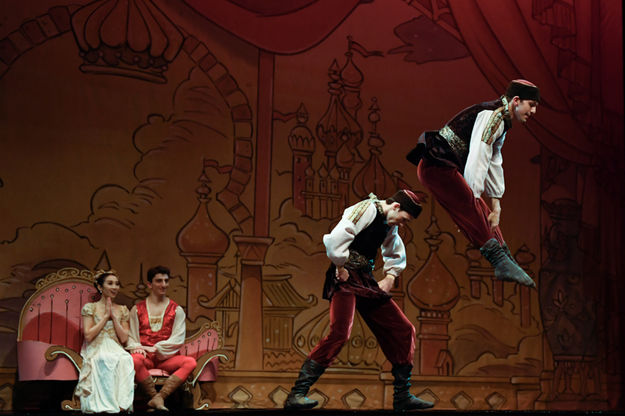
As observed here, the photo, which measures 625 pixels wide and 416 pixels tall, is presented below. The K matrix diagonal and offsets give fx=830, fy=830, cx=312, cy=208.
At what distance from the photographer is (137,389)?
5.95 m

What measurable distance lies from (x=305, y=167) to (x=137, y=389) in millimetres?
Result: 2371

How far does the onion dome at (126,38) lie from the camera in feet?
21.6

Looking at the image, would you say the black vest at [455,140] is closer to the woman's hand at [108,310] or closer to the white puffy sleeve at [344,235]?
the white puffy sleeve at [344,235]

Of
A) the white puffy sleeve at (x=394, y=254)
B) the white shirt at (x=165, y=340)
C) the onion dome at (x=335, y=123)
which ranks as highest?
the onion dome at (x=335, y=123)

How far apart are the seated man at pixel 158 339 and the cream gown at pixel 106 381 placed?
6.4 inches

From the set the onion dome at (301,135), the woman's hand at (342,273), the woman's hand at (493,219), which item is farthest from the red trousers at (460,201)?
the onion dome at (301,135)

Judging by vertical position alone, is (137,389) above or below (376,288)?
below

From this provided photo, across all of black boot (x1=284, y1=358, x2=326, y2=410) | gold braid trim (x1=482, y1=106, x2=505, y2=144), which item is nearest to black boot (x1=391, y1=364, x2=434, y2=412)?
black boot (x1=284, y1=358, x2=326, y2=410)

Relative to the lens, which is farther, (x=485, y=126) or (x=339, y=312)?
(x=339, y=312)

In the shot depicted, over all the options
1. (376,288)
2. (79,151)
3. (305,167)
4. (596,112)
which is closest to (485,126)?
(376,288)

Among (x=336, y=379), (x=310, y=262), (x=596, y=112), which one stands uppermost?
(x=596, y=112)

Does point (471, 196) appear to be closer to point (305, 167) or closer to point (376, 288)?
point (376, 288)

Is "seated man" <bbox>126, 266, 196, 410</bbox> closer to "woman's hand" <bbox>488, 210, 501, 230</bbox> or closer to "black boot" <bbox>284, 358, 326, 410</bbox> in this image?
"black boot" <bbox>284, 358, 326, 410</bbox>

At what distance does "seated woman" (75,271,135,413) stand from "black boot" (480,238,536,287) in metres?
2.59
